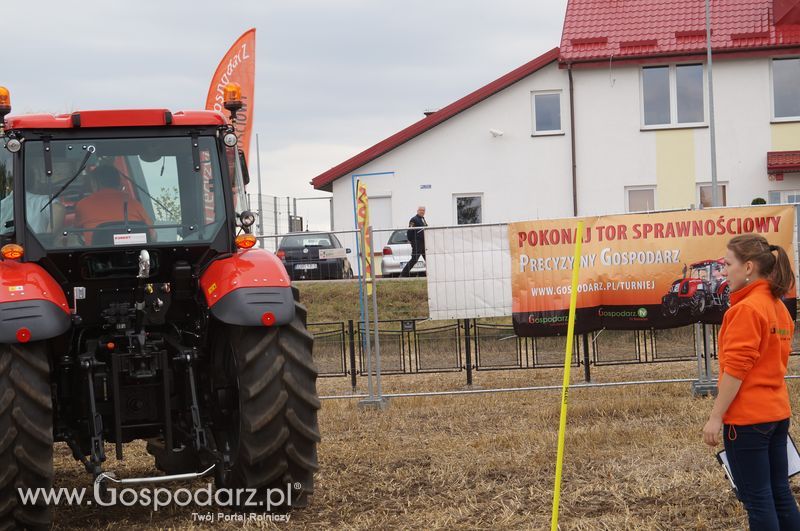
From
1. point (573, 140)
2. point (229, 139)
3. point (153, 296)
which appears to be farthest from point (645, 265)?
point (573, 140)

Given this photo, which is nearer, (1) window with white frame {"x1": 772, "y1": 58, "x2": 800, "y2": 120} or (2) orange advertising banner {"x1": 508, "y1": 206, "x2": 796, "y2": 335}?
(2) orange advertising banner {"x1": 508, "y1": 206, "x2": 796, "y2": 335}

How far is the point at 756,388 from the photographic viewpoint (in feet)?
16.0

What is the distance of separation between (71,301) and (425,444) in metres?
3.51

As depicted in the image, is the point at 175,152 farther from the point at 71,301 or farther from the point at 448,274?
the point at 448,274

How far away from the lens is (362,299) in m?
12.6

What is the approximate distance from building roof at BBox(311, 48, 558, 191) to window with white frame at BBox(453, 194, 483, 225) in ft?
6.82

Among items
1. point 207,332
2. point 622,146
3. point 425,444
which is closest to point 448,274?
point 425,444

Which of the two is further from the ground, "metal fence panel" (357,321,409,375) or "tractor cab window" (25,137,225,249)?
"tractor cab window" (25,137,225,249)

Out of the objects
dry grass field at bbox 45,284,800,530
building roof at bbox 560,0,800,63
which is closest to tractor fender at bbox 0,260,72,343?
dry grass field at bbox 45,284,800,530

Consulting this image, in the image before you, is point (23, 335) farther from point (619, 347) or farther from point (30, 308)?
point (619, 347)

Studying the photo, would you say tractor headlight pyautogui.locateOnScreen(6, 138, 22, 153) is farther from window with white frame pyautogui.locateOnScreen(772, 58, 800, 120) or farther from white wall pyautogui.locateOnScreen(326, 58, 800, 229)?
window with white frame pyautogui.locateOnScreen(772, 58, 800, 120)

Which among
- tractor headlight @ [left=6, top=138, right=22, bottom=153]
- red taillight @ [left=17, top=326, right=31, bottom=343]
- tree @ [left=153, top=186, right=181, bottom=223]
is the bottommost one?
red taillight @ [left=17, top=326, right=31, bottom=343]

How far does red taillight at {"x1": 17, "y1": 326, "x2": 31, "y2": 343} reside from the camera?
5.95 meters

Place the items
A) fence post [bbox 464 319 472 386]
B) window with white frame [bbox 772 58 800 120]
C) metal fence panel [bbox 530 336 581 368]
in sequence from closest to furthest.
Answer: fence post [bbox 464 319 472 386]
metal fence panel [bbox 530 336 581 368]
window with white frame [bbox 772 58 800 120]
